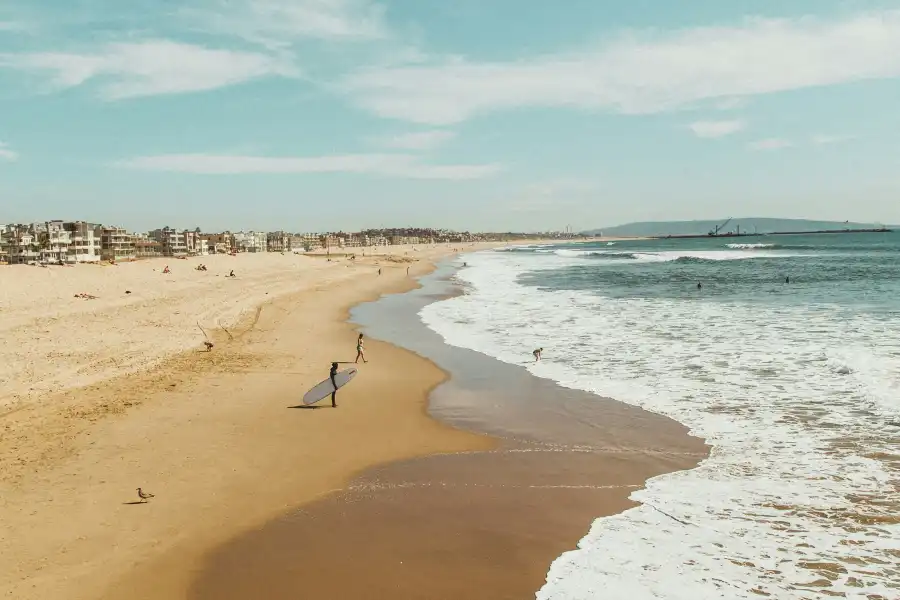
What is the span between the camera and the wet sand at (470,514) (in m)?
7.71

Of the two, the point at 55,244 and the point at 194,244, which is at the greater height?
the point at 194,244

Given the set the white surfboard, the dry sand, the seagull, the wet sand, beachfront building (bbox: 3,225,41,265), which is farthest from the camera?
beachfront building (bbox: 3,225,41,265)

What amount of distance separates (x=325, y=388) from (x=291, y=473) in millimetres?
5047

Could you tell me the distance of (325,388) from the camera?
1617 cm

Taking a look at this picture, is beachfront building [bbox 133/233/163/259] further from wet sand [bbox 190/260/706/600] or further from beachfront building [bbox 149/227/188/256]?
wet sand [bbox 190/260/706/600]

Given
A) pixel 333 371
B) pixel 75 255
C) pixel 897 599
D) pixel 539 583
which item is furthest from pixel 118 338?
pixel 75 255

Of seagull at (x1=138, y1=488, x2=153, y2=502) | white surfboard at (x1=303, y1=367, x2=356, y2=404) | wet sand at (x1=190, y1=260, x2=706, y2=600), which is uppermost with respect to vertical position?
white surfboard at (x1=303, y1=367, x2=356, y2=404)

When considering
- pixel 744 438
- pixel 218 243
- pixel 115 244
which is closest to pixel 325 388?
pixel 744 438

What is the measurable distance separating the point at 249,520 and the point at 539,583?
4.70 m

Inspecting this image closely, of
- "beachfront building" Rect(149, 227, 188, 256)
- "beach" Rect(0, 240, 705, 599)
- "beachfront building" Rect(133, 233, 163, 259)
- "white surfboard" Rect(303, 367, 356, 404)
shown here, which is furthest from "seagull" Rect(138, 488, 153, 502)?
"beachfront building" Rect(149, 227, 188, 256)

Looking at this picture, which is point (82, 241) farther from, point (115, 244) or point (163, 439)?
point (163, 439)

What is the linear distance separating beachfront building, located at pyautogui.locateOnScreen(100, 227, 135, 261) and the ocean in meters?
117

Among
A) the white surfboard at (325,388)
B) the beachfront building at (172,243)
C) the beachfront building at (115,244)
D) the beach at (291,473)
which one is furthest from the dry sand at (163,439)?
the beachfront building at (172,243)

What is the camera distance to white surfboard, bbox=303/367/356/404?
15.7 meters
